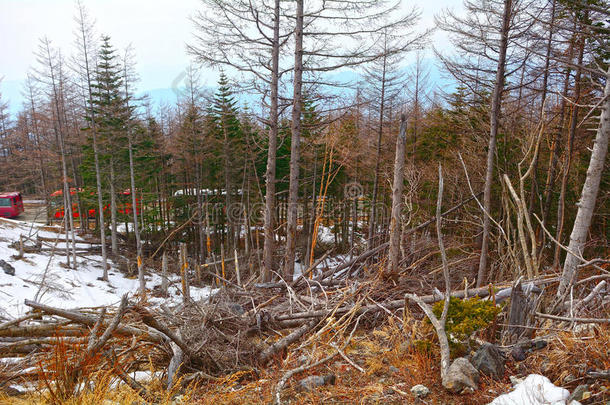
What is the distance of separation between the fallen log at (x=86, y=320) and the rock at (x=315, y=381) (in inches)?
59.6

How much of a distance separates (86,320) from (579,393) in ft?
12.4

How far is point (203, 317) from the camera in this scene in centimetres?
393

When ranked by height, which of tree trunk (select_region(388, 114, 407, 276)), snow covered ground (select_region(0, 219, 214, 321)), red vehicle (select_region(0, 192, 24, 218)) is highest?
tree trunk (select_region(388, 114, 407, 276))

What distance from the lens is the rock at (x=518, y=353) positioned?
308cm

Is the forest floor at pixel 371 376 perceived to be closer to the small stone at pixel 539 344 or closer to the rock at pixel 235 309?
the small stone at pixel 539 344

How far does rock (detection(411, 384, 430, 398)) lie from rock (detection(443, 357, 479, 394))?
0.52 ft

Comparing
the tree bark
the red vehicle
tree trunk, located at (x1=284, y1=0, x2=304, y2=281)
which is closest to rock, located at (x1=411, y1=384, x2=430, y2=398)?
tree trunk, located at (x1=284, y1=0, x2=304, y2=281)

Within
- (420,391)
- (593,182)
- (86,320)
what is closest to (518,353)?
(420,391)

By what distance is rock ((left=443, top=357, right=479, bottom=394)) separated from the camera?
2717 mm

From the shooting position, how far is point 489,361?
2.88 metres

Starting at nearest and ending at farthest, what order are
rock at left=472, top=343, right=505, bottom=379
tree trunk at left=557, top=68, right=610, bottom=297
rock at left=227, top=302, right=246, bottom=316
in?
rock at left=472, top=343, right=505, bottom=379 → rock at left=227, top=302, right=246, bottom=316 → tree trunk at left=557, top=68, right=610, bottom=297

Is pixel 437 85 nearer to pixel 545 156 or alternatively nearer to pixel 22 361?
pixel 545 156

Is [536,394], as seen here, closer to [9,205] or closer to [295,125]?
[295,125]

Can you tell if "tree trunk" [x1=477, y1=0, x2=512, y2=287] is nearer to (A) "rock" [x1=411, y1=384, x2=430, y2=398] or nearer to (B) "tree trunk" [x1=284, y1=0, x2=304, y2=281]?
(B) "tree trunk" [x1=284, y1=0, x2=304, y2=281]
